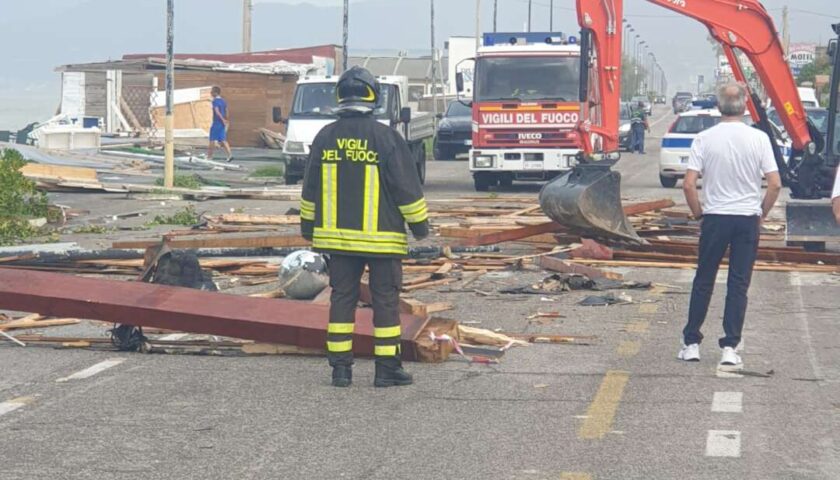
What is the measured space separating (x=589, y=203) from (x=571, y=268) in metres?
1.44

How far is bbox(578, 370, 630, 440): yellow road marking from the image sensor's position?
304 inches

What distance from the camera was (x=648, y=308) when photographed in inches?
496

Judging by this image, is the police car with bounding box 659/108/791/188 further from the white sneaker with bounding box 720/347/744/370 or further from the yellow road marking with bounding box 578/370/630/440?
the yellow road marking with bounding box 578/370/630/440

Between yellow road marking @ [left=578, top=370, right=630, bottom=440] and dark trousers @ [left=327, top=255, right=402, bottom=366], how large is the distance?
1.30m

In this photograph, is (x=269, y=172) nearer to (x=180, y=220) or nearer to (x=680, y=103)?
(x=180, y=220)

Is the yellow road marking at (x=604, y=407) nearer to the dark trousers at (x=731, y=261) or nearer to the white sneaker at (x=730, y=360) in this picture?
the white sneaker at (x=730, y=360)

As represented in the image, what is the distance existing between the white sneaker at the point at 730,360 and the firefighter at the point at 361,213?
83.9 inches

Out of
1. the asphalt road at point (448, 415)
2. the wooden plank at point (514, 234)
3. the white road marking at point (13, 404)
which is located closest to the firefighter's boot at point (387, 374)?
the asphalt road at point (448, 415)

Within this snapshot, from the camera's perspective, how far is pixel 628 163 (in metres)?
44.6

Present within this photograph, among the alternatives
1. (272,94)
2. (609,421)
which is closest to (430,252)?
(609,421)

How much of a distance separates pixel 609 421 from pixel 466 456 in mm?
1077

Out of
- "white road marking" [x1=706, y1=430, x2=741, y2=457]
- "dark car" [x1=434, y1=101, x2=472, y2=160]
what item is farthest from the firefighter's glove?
"dark car" [x1=434, y1=101, x2=472, y2=160]

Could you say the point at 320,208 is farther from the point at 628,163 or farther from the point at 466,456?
the point at 628,163

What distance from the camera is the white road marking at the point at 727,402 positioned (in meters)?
8.24
